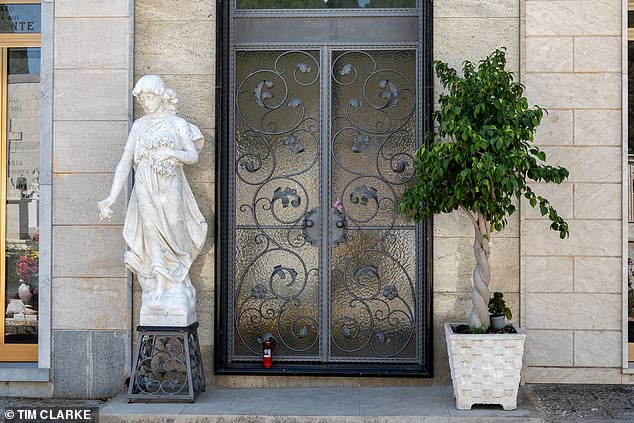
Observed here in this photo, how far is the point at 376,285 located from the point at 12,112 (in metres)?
3.37

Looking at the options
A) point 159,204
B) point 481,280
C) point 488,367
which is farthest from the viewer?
point 159,204

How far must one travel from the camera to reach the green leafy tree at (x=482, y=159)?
4.87 m

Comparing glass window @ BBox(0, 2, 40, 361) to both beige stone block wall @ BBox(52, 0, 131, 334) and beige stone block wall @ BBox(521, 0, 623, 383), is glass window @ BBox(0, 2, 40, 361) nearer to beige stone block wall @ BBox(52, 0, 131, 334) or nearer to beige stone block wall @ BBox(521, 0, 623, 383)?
beige stone block wall @ BBox(52, 0, 131, 334)

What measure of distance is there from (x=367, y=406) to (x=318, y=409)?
1.14ft

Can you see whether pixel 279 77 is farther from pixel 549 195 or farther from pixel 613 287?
pixel 613 287

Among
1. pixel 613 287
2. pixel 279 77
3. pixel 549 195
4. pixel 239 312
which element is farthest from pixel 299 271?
pixel 613 287

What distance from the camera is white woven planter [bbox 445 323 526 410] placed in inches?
200

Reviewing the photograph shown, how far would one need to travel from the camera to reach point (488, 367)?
5.10 meters

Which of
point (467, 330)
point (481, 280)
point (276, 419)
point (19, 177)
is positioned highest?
point (19, 177)

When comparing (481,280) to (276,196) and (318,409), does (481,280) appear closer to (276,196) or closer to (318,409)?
(318,409)

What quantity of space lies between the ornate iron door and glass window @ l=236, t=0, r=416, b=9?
7 cm

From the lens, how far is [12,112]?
6.43 metres

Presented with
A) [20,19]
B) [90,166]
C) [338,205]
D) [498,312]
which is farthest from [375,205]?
[20,19]

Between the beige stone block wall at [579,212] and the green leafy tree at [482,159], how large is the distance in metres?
0.68
